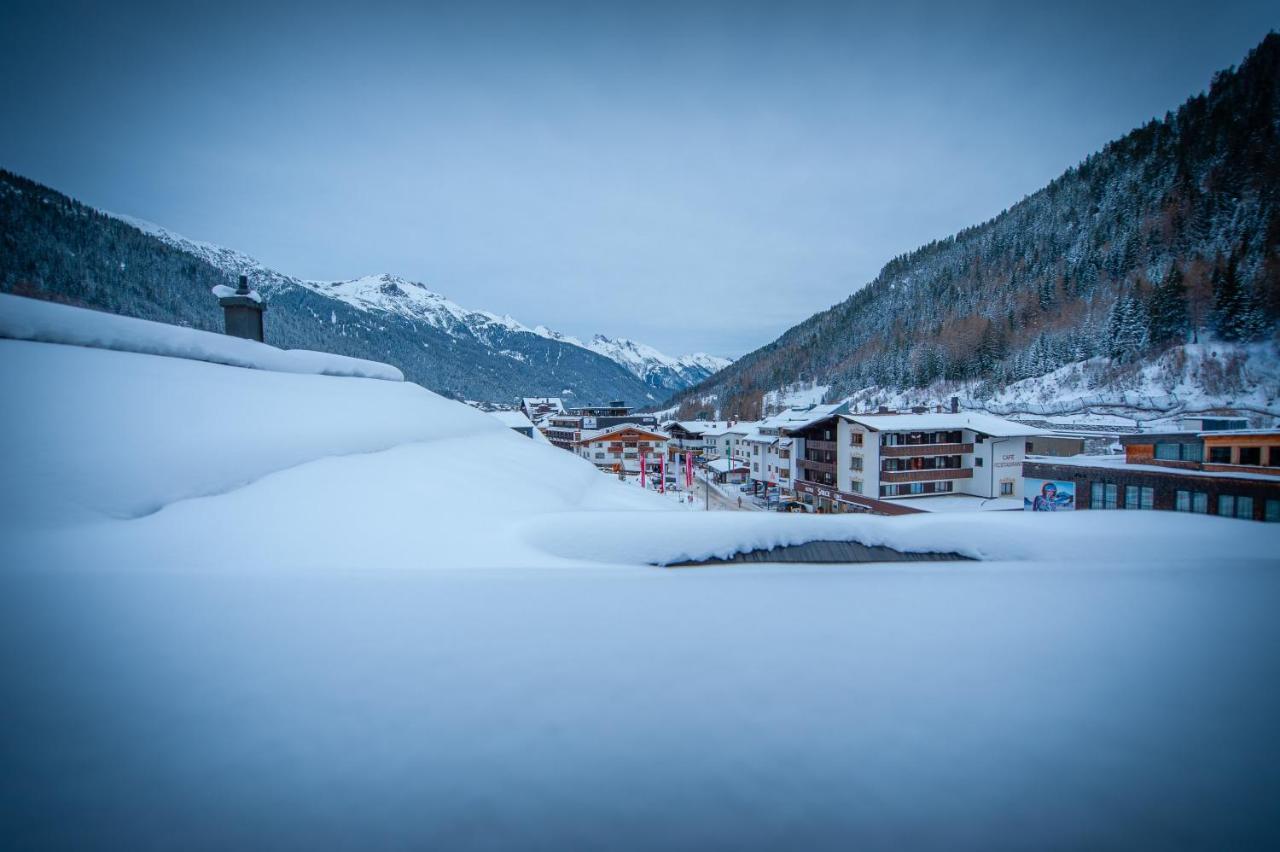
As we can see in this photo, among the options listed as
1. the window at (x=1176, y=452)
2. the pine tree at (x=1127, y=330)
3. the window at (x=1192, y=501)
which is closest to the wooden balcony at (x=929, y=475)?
the window at (x=1176, y=452)

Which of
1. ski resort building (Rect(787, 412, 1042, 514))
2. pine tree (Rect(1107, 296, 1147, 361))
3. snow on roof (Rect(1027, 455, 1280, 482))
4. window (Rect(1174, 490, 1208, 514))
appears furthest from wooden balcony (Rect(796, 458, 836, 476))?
pine tree (Rect(1107, 296, 1147, 361))

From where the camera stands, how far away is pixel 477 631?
5.80 feet

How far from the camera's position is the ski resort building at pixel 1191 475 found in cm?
639

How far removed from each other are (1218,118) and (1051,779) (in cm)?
6558

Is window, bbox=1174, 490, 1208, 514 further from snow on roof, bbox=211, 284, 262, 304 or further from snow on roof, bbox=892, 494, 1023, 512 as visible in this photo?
snow on roof, bbox=211, 284, 262, 304

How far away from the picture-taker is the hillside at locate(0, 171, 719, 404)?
6.20 m

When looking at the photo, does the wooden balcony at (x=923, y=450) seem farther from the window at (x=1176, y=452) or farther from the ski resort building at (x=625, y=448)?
the ski resort building at (x=625, y=448)

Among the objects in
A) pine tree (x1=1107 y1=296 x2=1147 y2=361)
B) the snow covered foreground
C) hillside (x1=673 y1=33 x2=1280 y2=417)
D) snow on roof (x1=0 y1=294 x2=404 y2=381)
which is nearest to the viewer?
the snow covered foreground

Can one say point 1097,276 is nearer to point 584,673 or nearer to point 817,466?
point 817,466

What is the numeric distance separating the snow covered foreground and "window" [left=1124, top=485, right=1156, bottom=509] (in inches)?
258

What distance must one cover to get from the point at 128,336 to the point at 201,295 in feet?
170

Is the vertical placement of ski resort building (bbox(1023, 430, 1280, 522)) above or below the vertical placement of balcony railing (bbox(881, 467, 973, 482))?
above

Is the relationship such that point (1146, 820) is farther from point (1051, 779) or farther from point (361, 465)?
point (361, 465)

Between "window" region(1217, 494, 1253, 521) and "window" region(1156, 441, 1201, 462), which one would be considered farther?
"window" region(1156, 441, 1201, 462)
